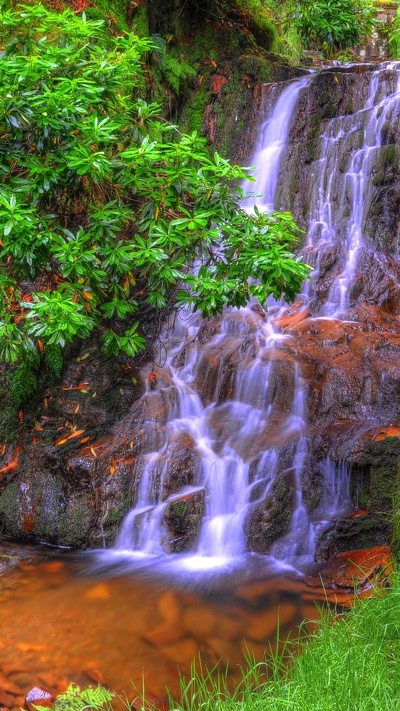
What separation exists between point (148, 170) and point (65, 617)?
3.34 metres

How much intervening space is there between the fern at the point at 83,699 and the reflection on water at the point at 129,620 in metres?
0.13

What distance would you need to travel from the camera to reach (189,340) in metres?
7.30

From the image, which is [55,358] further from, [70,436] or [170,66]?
[170,66]

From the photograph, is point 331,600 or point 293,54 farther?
point 293,54

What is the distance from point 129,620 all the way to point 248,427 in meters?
2.23

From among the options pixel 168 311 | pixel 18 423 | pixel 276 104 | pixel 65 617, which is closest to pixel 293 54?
pixel 276 104

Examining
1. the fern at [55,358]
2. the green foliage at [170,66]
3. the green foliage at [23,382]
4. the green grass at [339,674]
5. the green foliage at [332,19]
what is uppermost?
the green foliage at [332,19]

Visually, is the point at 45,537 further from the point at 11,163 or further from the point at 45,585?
the point at 11,163

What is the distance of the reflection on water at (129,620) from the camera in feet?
12.9

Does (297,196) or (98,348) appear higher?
(297,196)

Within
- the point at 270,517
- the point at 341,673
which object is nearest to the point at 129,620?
the point at 270,517

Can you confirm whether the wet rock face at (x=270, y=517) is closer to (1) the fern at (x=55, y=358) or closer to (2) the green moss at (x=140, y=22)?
(1) the fern at (x=55, y=358)

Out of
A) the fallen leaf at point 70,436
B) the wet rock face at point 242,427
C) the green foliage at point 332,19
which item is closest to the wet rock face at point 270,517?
the wet rock face at point 242,427

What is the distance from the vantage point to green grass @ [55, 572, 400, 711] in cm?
262
